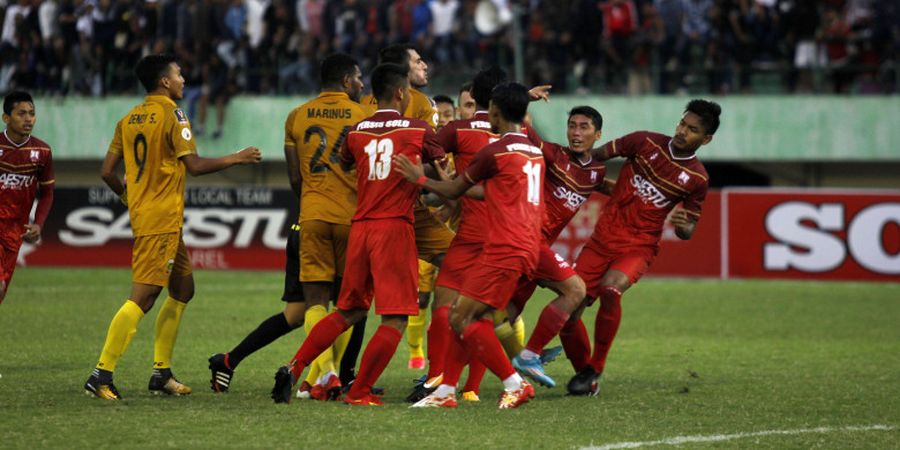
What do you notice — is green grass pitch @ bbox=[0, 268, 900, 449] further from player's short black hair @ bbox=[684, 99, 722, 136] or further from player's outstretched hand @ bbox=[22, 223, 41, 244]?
player's short black hair @ bbox=[684, 99, 722, 136]

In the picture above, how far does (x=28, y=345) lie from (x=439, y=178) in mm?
5545

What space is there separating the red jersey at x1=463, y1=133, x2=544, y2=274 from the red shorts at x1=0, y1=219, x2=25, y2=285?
4422 millimetres

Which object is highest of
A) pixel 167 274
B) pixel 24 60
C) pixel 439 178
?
pixel 24 60

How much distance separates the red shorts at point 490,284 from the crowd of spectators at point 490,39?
15978 millimetres

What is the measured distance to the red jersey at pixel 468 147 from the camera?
30.5 ft

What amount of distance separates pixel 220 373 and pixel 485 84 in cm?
281

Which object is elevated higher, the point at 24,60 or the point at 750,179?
the point at 24,60

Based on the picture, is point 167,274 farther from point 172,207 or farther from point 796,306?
point 796,306

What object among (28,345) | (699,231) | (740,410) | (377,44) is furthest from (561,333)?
(377,44)

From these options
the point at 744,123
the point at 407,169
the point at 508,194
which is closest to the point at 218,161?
the point at 407,169

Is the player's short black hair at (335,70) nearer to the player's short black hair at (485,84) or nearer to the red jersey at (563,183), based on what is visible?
the player's short black hair at (485,84)

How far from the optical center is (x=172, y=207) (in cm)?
962

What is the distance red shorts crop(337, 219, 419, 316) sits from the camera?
29.5 feet

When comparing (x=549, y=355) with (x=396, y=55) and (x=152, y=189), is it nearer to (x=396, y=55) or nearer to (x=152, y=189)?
(x=396, y=55)
